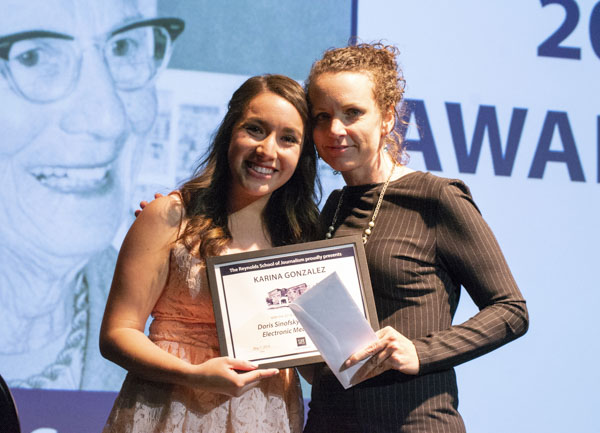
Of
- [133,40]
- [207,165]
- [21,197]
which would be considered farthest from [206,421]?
[133,40]

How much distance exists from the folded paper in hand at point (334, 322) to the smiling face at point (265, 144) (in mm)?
386

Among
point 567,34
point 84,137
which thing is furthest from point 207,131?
point 567,34

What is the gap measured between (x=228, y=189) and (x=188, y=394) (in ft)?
1.73

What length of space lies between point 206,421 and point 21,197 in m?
1.56

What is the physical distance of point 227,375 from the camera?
57.9 inches

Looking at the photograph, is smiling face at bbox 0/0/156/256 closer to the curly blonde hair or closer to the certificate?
the curly blonde hair

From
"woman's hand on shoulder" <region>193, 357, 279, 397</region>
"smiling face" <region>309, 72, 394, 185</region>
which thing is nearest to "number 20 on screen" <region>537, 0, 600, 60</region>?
"smiling face" <region>309, 72, 394, 185</region>

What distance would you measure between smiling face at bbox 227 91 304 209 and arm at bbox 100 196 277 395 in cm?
19

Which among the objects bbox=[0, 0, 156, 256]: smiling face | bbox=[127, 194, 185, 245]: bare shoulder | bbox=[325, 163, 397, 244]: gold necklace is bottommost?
bbox=[127, 194, 185, 245]: bare shoulder

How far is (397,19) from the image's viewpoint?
306 centimetres

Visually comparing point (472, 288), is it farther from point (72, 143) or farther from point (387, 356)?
point (72, 143)

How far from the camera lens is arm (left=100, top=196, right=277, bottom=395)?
151 cm

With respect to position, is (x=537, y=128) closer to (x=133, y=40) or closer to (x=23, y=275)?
(x=133, y=40)

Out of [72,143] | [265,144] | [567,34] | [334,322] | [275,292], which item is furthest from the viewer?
[567,34]
